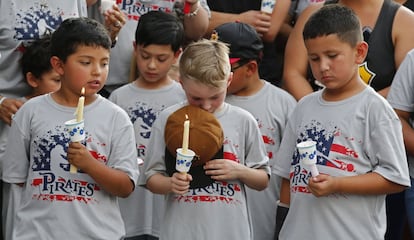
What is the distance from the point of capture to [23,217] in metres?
4.55

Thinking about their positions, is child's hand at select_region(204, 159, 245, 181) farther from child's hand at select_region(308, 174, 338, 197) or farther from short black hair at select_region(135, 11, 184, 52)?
short black hair at select_region(135, 11, 184, 52)

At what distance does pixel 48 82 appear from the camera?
521cm

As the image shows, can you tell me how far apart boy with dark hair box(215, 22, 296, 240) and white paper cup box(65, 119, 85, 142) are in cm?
135

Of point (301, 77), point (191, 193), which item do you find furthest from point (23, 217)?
A: point (301, 77)

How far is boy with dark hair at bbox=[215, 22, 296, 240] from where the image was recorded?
5.29 meters

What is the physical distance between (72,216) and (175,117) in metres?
0.73

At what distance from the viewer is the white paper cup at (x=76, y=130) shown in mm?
4102

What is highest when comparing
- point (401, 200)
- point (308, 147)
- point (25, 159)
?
point (308, 147)

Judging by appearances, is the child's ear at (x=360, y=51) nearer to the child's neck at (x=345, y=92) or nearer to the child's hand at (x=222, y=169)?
the child's neck at (x=345, y=92)

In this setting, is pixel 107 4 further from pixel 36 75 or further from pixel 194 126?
pixel 194 126

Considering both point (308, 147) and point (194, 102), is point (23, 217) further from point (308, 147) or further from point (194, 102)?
point (308, 147)

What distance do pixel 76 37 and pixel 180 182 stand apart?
972 millimetres

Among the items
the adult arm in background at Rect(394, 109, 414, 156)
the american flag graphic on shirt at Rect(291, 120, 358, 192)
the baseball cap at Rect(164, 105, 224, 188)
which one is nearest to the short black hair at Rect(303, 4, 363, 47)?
the american flag graphic on shirt at Rect(291, 120, 358, 192)

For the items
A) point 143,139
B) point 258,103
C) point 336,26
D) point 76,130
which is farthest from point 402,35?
point 76,130
